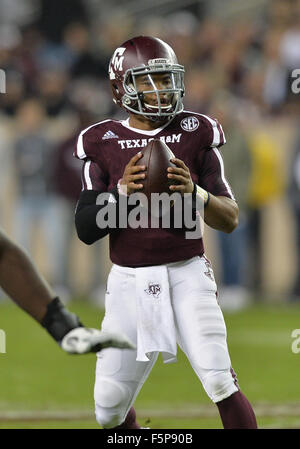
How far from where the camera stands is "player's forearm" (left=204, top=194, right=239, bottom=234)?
3770 millimetres

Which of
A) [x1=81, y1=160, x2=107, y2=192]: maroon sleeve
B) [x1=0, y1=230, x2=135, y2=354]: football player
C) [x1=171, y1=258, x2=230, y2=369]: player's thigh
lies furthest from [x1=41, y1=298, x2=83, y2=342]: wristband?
[x1=81, y1=160, x2=107, y2=192]: maroon sleeve

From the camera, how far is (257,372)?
21.2 feet

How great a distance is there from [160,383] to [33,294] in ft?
9.83

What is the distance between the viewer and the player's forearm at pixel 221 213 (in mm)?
3770

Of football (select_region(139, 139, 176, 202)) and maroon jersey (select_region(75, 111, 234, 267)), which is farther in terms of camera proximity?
maroon jersey (select_region(75, 111, 234, 267))

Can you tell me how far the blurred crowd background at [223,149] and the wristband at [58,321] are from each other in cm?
559

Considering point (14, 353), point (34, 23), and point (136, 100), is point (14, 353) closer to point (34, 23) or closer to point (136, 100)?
point (136, 100)

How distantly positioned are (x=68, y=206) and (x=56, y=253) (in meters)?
0.51

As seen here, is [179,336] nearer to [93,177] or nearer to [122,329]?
[122,329]

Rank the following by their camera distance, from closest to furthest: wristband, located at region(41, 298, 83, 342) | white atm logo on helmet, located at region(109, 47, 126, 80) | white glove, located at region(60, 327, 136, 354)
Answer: white glove, located at region(60, 327, 136, 354), wristband, located at region(41, 298, 83, 342), white atm logo on helmet, located at region(109, 47, 126, 80)

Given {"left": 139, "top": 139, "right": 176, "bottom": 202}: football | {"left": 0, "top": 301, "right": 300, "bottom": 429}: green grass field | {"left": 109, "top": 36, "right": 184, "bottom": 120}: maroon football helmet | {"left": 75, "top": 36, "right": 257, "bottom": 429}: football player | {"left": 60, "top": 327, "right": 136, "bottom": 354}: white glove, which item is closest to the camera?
{"left": 60, "top": 327, "right": 136, "bottom": 354}: white glove

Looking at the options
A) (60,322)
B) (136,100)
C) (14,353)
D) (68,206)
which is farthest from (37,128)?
(60,322)

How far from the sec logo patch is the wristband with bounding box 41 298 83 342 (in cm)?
95

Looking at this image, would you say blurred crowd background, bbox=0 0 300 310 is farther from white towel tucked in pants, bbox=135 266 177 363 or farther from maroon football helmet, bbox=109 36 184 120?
white towel tucked in pants, bbox=135 266 177 363
